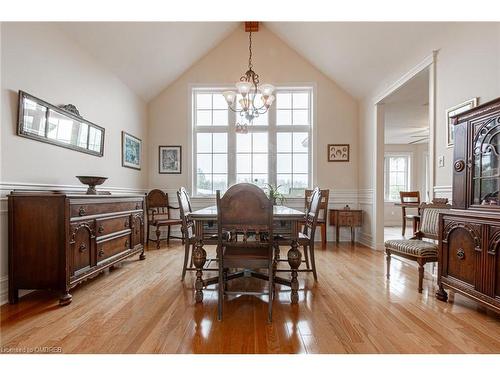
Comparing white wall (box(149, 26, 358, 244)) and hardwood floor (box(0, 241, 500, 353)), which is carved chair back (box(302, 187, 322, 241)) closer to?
hardwood floor (box(0, 241, 500, 353))

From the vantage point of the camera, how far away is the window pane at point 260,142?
536cm

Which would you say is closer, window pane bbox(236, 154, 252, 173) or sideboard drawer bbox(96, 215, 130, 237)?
sideboard drawer bbox(96, 215, 130, 237)

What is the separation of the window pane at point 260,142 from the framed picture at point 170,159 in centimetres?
143

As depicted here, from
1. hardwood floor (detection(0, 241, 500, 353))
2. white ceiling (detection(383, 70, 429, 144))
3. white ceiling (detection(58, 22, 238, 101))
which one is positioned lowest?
hardwood floor (detection(0, 241, 500, 353))

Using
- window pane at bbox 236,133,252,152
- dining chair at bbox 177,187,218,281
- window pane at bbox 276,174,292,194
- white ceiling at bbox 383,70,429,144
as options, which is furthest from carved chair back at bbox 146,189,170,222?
white ceiling at bbox 383,70,429,144

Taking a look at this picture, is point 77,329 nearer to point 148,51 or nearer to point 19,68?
point 19,68

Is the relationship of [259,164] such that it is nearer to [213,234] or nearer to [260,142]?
[260,142]

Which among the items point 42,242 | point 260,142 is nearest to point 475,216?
point 42,242

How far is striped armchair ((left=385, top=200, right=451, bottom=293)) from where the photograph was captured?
2.45 m

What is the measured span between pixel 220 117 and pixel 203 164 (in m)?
0.98

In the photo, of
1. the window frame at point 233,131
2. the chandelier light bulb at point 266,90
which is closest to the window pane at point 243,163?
the window frame at point 233,131

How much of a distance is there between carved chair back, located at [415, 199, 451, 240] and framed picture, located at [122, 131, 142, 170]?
4.12 meters

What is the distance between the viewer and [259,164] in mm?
5344
